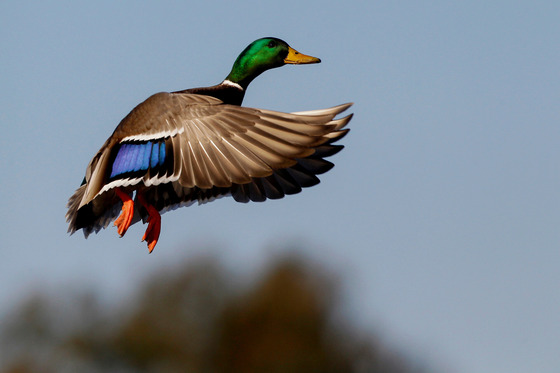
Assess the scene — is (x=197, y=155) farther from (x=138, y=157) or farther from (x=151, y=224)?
(x=151, y=224)

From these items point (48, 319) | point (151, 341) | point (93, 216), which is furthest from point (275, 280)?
point (93, 216)

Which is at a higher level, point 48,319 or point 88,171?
point 88,171

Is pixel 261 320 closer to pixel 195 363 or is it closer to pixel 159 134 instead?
pixel 195 363

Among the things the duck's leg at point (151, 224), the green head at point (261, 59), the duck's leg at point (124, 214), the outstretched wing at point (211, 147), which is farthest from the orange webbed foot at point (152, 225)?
the green head at point (261, 59)

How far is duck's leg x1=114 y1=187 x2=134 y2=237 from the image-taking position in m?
11.3

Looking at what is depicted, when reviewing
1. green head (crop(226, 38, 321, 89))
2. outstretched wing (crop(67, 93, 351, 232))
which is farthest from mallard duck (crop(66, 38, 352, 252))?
green head (crop(226, 38, 321, 89))

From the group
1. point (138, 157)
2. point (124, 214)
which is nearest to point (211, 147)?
point (138, 157)

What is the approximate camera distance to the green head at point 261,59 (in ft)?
41.8

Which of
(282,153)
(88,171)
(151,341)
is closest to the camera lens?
(282,153)

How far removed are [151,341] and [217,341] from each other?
264cm

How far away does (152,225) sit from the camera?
464 inches

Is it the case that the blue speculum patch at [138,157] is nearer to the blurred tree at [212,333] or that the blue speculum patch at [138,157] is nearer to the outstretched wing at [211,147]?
the outstretched wing at [211,147]

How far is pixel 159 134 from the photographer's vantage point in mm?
10586

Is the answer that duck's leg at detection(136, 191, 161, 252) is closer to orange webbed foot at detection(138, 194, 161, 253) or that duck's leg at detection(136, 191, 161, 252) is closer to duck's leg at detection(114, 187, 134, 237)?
orange webbed foot at detection(138, 194, 161, 253)
